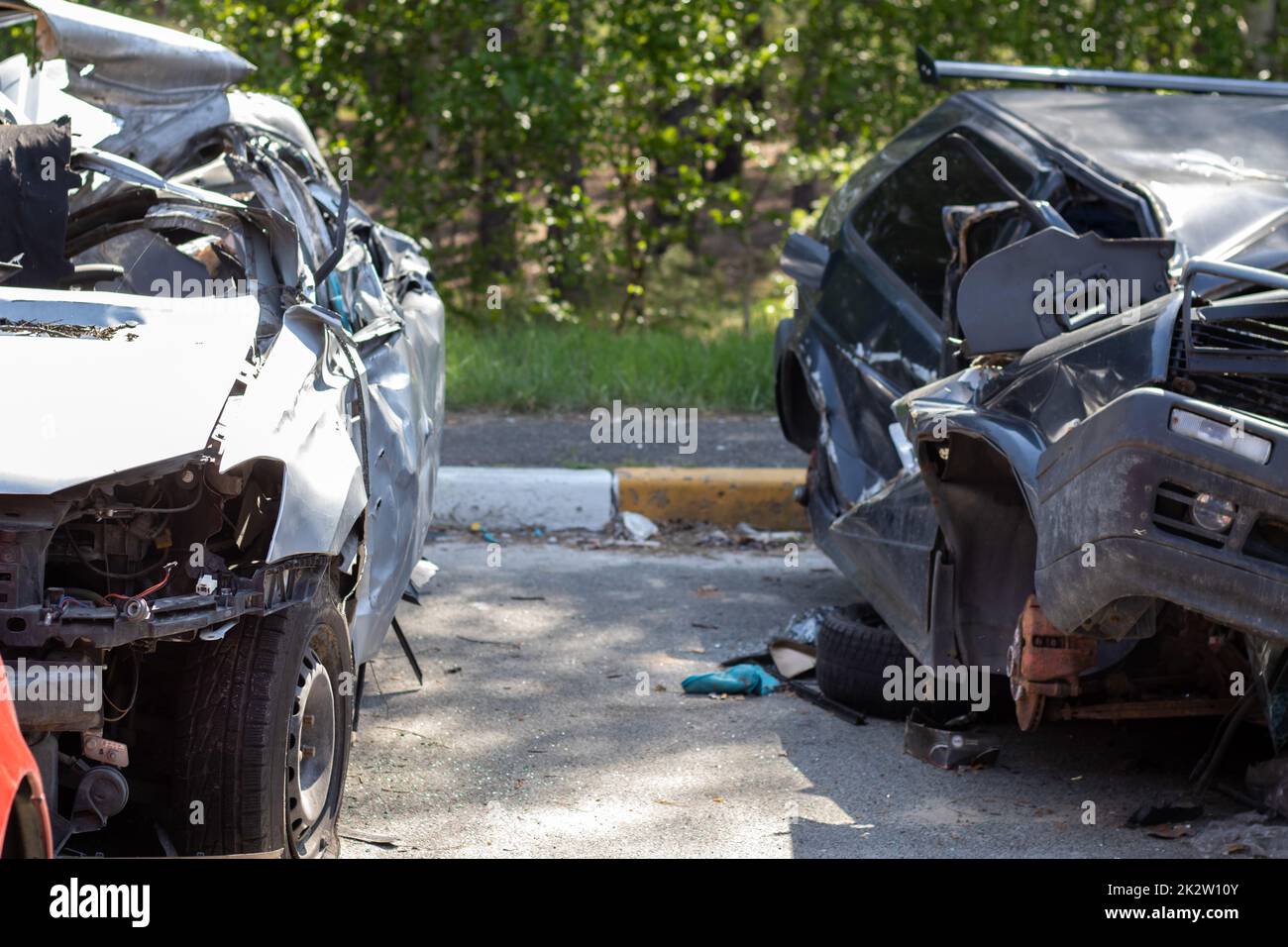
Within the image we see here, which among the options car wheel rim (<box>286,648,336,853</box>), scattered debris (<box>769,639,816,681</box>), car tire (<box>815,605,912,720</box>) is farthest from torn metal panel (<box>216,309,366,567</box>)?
scattered debris (<box>769,639,816,681</box>)

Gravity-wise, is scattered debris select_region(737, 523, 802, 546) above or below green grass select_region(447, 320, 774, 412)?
below

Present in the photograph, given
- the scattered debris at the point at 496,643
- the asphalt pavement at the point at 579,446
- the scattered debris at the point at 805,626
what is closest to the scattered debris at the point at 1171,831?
the scattered debris at the point at 805,626

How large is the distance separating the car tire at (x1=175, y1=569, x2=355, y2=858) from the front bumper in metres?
1.72

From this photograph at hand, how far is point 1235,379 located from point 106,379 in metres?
2.43

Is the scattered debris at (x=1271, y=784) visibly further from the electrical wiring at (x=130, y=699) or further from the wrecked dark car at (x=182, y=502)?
the electrical wiring at (x=130, y=699)

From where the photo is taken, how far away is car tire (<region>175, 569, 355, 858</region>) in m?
3.21

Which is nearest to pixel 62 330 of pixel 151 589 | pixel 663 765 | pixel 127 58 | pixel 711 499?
pixel 151 589

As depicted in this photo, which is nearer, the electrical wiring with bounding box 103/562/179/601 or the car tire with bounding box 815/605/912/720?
the electrical wiring with bounding box 103/562/179/601

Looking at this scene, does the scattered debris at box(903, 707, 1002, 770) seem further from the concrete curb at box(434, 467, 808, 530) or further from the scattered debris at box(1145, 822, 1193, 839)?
the concrete curb at box(434, 467, 808, 530)

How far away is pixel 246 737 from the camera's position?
322cm

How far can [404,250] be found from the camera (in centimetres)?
606
